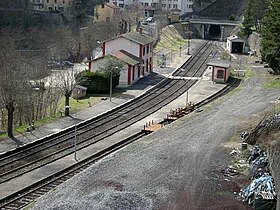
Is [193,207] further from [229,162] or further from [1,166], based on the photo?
[1,166]

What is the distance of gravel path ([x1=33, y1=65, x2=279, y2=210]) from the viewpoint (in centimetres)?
1848

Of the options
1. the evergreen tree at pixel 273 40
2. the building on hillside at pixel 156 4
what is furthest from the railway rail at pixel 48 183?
the building on hillside at pixel 156 4

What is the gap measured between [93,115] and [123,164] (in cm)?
1151

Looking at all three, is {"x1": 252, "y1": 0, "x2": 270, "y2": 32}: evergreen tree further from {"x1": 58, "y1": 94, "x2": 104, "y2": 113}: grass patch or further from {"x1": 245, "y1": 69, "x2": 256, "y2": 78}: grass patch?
{"x1": 58, "y1": 94, "x2": 104, "y2": 113}: grass patch

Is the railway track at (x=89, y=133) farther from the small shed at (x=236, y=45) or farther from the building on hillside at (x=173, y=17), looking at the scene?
the building on hillside at (x=173, y=17)

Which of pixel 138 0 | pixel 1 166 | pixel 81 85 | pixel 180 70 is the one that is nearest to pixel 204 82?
pixel 180 70

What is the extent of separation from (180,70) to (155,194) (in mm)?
35607

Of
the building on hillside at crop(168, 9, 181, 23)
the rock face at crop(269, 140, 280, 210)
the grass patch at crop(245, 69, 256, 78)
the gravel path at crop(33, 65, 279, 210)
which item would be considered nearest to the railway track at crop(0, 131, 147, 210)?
the gravel path at crop(33, 65, 279, 210)

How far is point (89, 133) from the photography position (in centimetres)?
2970

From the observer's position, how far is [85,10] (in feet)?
313

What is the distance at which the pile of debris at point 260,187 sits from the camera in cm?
1780

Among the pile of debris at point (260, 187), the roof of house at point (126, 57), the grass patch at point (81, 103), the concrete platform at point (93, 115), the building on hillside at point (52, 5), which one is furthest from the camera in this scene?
the building on hillside at point (52, 5)

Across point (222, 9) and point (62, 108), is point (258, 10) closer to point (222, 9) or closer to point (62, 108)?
point (222, 9)

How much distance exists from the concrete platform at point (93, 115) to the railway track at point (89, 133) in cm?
43
